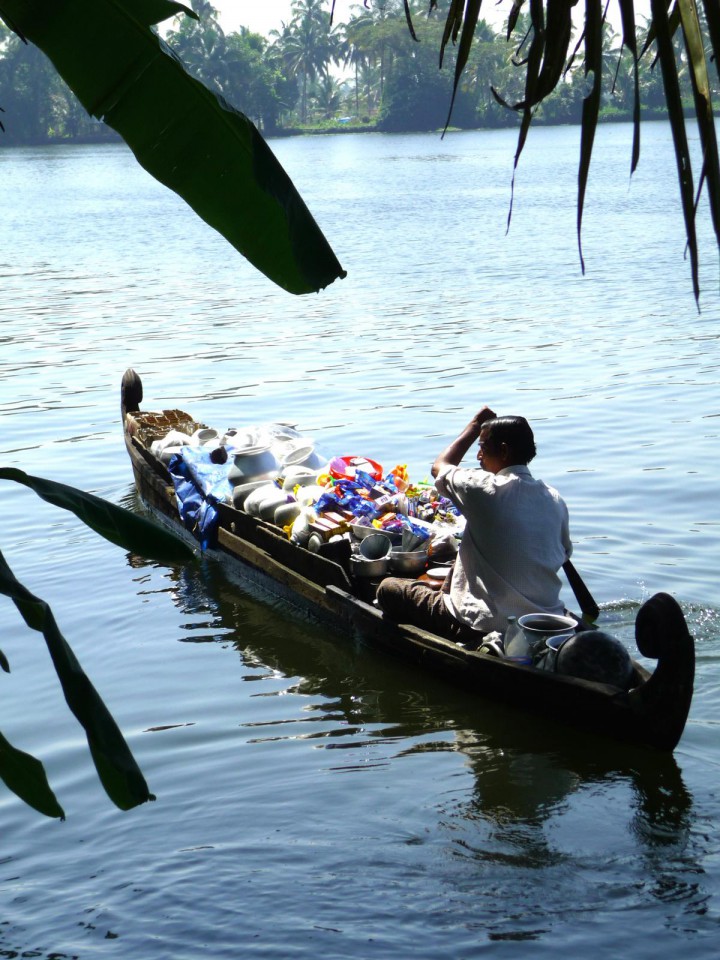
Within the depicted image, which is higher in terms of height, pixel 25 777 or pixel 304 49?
pixel 304 49

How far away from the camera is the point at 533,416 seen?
12664 millimetres

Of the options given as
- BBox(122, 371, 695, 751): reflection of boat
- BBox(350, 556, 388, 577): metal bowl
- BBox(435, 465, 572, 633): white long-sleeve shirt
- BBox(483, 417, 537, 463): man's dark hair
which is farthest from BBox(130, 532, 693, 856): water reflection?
BBox(483, 417, 537, 463): man's dark hair

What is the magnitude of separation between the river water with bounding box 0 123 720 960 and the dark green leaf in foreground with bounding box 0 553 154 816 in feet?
7.73

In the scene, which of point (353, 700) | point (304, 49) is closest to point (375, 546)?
point (353, 700)

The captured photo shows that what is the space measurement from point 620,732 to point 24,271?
24.9 m

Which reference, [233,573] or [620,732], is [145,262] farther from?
[620,732]

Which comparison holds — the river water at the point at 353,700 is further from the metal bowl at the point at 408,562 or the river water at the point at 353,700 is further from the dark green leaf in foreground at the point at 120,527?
the dark green leaf in foreground at the point at 120,527

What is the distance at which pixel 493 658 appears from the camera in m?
5.63

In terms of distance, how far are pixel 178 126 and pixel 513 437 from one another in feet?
10.7

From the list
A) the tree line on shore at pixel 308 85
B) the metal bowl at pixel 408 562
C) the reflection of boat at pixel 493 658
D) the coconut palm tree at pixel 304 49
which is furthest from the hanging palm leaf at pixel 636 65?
the coconut palm tree at pixel 304 49

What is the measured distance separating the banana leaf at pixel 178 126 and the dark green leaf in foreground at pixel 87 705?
2.92 feet

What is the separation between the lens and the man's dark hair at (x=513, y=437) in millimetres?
5465

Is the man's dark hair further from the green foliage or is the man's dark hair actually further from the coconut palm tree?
the coconut palm tree

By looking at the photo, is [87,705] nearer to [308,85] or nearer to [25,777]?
[25,777]
